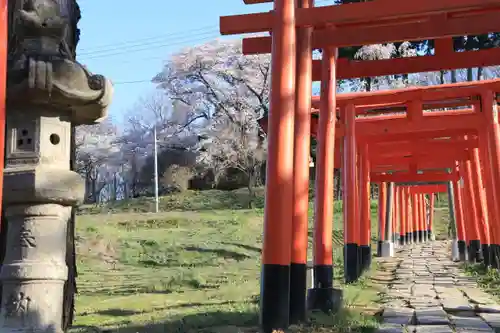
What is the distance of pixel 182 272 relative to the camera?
46.2 ft

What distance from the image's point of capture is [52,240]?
441cm

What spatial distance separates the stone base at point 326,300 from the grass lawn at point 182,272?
17cm

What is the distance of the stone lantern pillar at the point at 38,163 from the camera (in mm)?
4301

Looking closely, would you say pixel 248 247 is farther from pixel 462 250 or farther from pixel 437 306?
pixel 437 306

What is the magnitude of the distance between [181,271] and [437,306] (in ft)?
26.8

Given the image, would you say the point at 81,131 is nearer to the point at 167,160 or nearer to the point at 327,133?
the point at 167,160

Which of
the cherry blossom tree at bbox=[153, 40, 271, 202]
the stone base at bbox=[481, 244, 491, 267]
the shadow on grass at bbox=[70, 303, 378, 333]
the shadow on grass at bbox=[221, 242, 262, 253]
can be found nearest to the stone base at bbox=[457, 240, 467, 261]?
the stone base at bbox=[481, 244, 491, 267]

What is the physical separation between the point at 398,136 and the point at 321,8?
6.72 metres

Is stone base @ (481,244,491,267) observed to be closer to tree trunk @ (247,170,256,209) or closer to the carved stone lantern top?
the carved stone lantern top

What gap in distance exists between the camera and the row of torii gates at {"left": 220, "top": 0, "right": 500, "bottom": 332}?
5629 millimetres

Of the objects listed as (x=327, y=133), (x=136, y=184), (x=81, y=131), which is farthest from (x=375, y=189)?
(x=327, y=133)

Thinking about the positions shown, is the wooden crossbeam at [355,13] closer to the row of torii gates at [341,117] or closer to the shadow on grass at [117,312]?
the row of torii gates at [341,117]

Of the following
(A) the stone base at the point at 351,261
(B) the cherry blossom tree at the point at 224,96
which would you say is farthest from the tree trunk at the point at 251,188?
(A) the stone base at the point at 351,261

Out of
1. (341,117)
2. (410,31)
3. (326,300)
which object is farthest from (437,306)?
(341,117)
